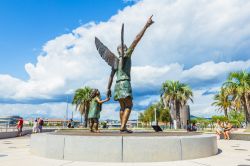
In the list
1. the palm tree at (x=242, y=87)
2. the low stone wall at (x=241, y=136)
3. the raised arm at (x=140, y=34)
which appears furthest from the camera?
the palm tree at (x=242, y=87)

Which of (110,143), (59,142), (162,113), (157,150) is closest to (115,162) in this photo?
(110,143)

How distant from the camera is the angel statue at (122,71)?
25.2 ft

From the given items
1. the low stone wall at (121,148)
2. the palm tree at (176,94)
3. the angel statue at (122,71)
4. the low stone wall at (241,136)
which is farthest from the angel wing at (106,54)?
the palm tree at (176,94)

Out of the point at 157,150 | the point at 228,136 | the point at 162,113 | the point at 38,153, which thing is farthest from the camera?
the point at 162,113

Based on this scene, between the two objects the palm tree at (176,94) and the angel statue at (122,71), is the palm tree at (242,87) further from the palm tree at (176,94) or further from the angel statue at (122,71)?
the angel statue at (122,71)

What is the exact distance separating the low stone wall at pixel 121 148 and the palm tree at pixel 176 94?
31.2 m

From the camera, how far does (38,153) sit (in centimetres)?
677

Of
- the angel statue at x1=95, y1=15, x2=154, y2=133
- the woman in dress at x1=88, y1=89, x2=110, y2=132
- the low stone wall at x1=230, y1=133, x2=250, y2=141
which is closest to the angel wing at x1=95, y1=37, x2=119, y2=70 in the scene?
the angel statue at x1=95, y1=15, x2=154, y2=133

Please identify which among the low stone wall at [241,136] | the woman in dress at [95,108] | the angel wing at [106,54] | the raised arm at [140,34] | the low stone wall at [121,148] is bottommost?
the low stone wall at [241,136]

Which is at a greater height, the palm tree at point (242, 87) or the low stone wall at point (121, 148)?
the palm tree at point (242, 87)

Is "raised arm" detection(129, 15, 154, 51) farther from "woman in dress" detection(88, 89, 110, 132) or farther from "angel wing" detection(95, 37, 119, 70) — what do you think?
"woman in dress" detection(88, 89, 110, 132)

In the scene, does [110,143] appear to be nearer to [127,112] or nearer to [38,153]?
[127,112]

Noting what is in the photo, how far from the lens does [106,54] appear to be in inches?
329

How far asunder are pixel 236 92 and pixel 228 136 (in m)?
16.4
